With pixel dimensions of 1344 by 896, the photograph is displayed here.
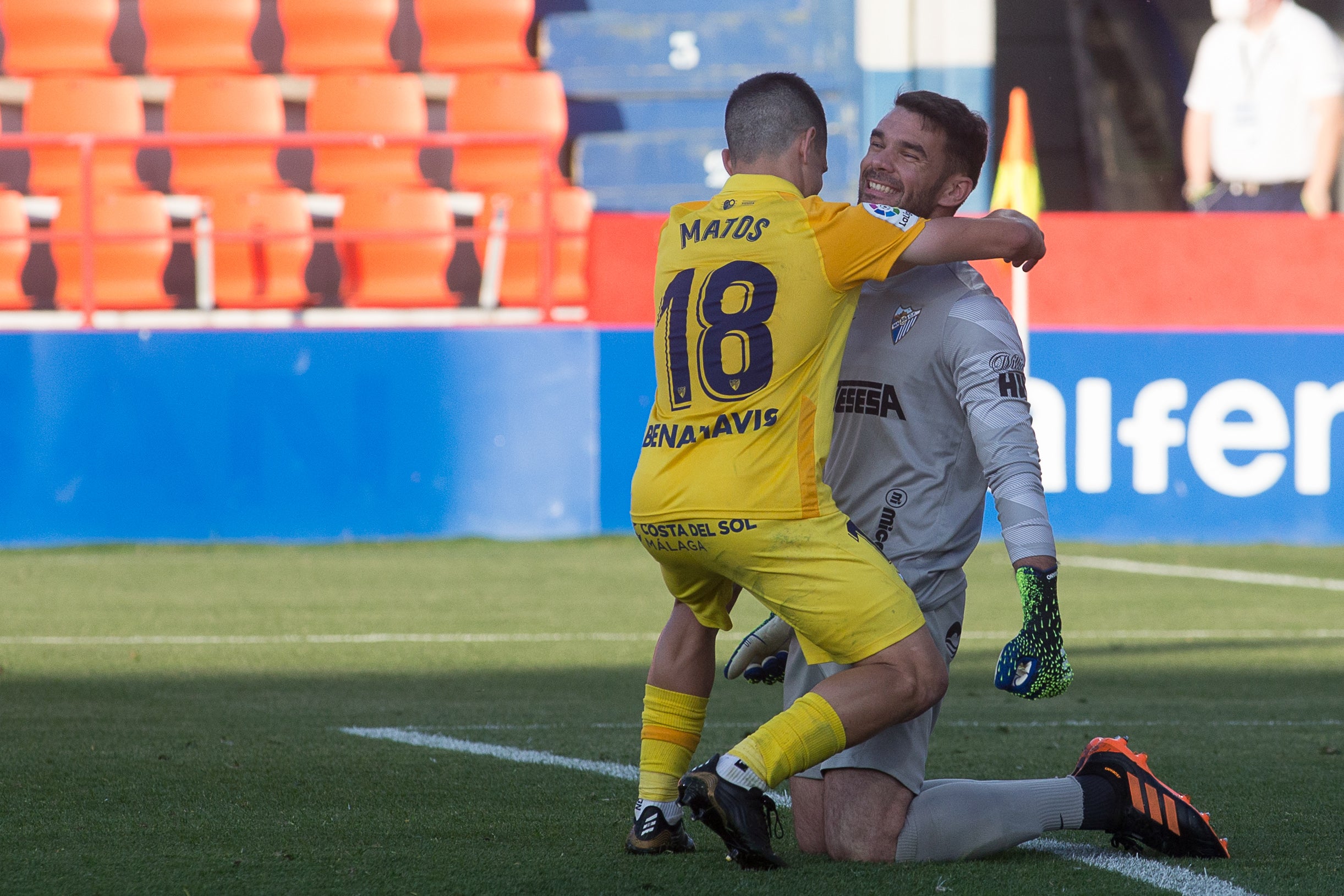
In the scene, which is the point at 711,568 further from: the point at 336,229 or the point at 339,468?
the point at 336,229

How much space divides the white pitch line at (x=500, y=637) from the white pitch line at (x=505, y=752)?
207cm

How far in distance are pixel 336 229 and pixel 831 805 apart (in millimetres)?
10701

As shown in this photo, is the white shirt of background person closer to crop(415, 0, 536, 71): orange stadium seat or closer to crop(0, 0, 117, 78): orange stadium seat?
crop(415, 0, 536, 71): orange stadium seat

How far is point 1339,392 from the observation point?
424 inches

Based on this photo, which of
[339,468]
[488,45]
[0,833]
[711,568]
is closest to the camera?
[711,568]

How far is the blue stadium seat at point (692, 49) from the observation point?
46.8ft

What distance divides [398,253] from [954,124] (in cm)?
1003

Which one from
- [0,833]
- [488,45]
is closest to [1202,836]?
[0,833]

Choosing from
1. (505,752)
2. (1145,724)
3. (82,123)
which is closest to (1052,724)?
(1145,724)

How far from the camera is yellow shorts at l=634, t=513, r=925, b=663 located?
121 inches

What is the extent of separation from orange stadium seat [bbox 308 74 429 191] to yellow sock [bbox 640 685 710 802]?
10833 millimetres

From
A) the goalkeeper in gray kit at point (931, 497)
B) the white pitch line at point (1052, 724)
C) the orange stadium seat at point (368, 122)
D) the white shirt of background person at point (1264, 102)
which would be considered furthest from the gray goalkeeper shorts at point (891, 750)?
the orange stadium seat at point (368, 122)

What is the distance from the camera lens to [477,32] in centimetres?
1446

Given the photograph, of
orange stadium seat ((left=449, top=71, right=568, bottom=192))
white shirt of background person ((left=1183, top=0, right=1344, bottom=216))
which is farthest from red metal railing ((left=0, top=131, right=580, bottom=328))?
white shirt of background person ((left=1183, top=0, right=1344, bottom=216))
